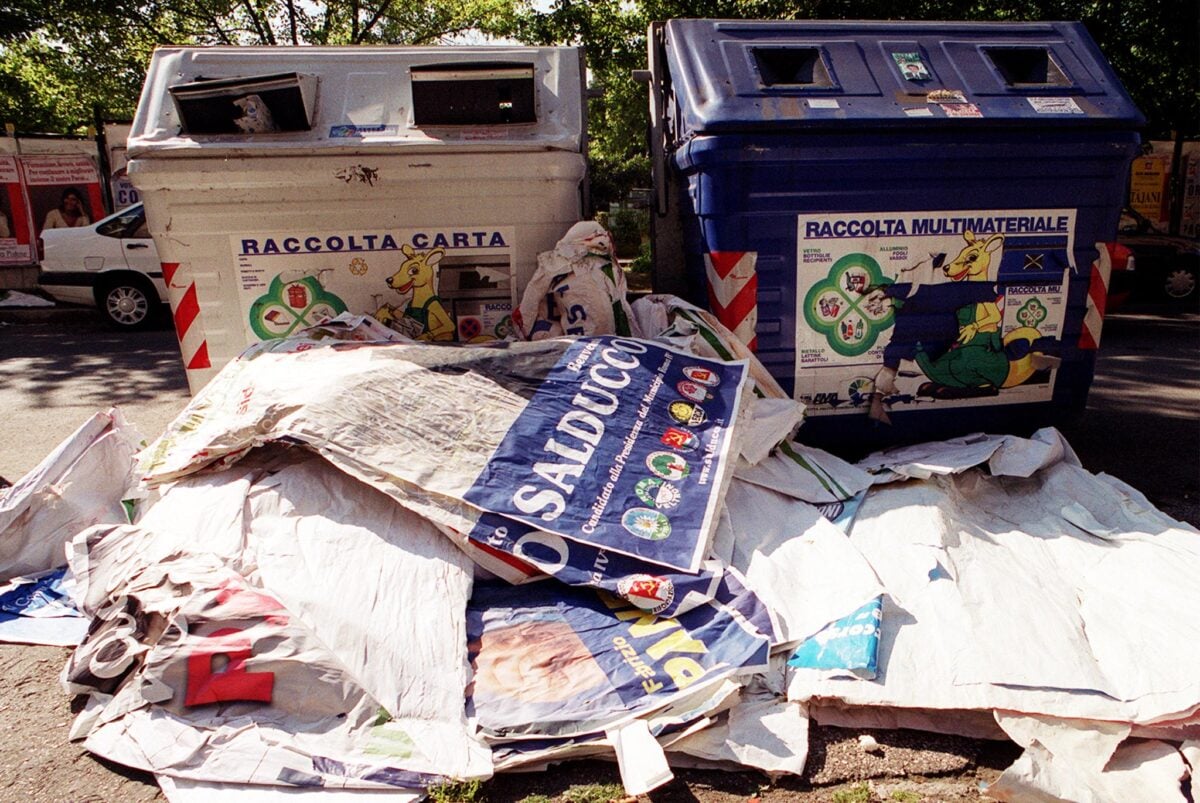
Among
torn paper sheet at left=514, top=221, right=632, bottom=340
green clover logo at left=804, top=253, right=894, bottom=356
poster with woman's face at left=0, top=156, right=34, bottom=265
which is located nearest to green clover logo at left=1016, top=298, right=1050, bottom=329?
green clover logo at left=804, top=253, right=894, bottom=356

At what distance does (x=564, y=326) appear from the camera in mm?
3715

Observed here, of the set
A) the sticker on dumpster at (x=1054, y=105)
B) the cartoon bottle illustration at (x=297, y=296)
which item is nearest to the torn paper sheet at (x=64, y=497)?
the cartoon bottle illustration at (x=297, y=296)

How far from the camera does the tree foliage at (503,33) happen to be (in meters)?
9.79

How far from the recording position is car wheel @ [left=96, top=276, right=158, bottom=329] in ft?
29.9

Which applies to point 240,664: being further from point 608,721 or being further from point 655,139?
point 655,139

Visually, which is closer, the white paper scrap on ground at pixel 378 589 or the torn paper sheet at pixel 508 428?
the white paper scrap on ground at pixel 378 589

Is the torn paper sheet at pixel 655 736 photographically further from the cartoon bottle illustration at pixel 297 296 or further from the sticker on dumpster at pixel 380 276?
the cartoon bottle illustration at pixel 297 296

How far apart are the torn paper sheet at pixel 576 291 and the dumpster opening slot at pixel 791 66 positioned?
1.02 metres

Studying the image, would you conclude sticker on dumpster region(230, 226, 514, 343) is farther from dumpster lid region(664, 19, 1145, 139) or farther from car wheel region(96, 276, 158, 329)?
car wheel region(96, 276, 158, 329)

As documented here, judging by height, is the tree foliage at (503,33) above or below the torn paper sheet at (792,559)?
above

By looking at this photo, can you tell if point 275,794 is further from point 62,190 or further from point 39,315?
point 62,190

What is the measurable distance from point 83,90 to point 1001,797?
16913 millimetres

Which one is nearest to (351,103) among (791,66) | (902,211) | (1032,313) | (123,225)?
(791,66)

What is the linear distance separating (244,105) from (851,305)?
2707mm
